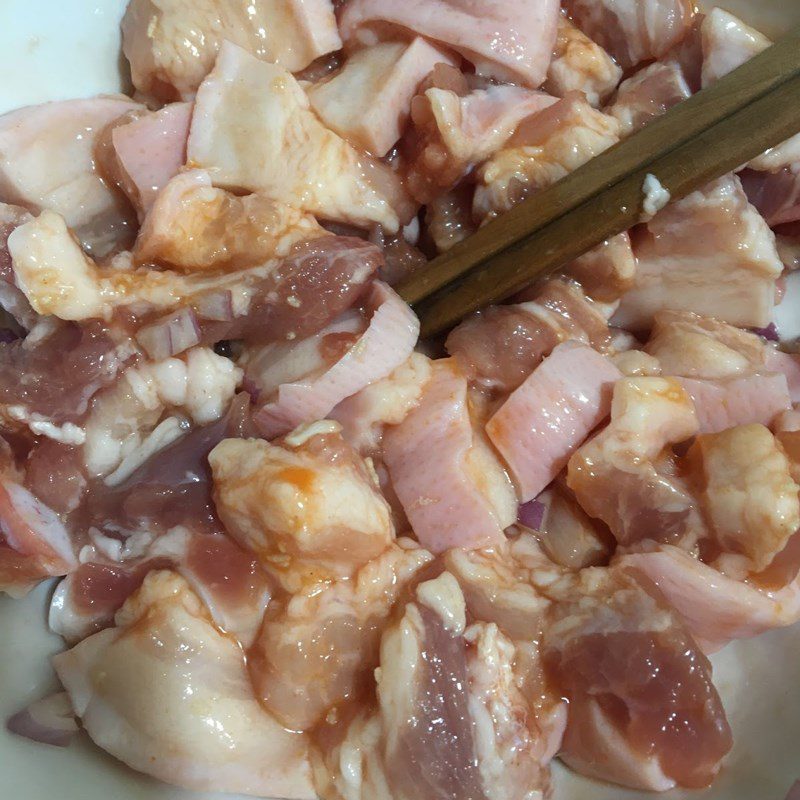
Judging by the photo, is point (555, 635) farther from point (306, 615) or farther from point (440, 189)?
point (440, 189)

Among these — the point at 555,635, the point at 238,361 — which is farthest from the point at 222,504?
the point at 555,635

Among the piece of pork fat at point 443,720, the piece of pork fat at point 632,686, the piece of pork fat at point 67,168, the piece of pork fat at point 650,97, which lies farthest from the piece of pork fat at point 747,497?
the piece of pork fat at point 67,168

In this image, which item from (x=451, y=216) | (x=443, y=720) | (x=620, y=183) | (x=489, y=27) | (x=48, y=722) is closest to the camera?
(x=443, y=720)

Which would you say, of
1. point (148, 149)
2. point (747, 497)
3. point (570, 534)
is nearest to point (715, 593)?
point (747, 497)

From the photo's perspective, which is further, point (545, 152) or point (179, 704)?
point (545, 152)

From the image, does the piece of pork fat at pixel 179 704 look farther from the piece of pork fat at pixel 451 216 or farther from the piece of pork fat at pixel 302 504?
the piece of pork fat at pixel 451 216

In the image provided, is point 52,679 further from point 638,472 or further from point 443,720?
point 638,472
